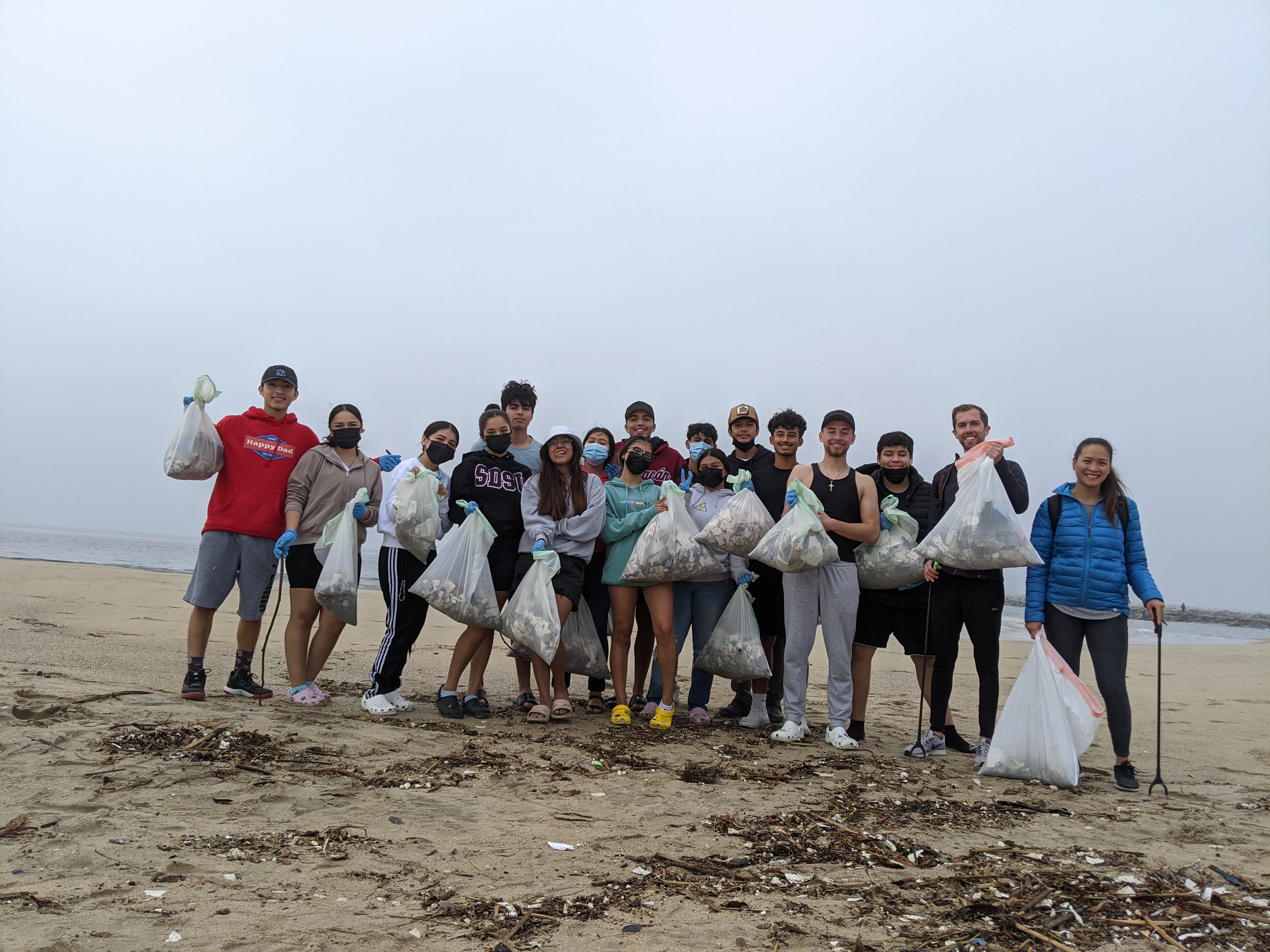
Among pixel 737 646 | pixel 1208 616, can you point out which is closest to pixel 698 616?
pixel 737 646

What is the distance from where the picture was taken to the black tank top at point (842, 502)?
170 inches

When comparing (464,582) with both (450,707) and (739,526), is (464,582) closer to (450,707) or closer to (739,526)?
(450,707)

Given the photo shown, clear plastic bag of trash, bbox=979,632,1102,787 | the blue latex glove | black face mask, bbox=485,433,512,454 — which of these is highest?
black face mask, bbox=485,433,512,454

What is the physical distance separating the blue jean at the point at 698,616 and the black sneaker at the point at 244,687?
7.36 ft

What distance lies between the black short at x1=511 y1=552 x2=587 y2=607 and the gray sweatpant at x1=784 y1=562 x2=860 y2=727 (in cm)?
119

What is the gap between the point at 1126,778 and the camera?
3699 millimetres

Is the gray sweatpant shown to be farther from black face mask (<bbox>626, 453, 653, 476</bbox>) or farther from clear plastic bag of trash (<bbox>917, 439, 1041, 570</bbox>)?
black face mask (<bbox>626, 453, 653, 476</bbox>)

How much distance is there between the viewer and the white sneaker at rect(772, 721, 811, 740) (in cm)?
427

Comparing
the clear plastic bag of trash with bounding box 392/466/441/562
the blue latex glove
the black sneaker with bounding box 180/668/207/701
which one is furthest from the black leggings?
the black sneaker with bounding box 180/668/207/701

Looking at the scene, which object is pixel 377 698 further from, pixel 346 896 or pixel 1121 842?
pixel 1121 842

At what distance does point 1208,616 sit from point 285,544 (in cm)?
2780

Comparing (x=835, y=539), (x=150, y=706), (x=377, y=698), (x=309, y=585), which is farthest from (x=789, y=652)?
(x=150, y=706)

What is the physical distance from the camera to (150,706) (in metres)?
3.99

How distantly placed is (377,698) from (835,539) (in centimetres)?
275
